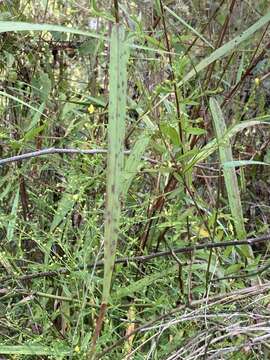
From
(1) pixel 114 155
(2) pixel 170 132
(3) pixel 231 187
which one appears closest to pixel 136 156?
(2) pixel 170 132

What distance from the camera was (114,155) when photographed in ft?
2.18

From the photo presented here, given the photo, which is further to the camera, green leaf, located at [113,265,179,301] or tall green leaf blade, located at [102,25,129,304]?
green leaf, located at [113,265,179,301]

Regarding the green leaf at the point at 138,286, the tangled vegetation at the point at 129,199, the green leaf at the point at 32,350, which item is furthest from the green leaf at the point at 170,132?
the green leaf at the point at 32,350

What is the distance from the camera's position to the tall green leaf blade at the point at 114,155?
650mm

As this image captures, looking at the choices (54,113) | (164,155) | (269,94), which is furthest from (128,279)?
(269,94)

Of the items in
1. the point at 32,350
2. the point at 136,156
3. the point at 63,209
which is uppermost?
the point at 136,156

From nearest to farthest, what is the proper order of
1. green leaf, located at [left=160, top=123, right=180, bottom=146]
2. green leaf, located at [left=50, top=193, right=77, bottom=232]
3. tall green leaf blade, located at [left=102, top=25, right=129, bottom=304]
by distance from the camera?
tall green leaf blade, located at [left=102, top=25, right=129, bottom=304] < green leaf, located at [left=160, top=123, right=180, bottom=146] < green leaf, located at [left=50, top=193, right=77, bottom=232]

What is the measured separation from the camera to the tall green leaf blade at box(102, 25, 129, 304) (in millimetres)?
650

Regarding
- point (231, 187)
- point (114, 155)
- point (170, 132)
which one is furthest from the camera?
point (231, 187)

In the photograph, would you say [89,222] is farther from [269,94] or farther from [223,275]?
[269,94]

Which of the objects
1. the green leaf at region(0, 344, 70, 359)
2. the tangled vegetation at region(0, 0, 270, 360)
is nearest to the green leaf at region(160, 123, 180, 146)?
the tangled vegetation at region(0, 0, 270, 360)

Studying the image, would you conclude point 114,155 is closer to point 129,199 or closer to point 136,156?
point 136,156

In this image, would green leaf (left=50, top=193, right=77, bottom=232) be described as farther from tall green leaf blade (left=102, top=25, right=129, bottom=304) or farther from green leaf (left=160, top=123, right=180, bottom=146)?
tall green leaf blade (left=102, top=25, right=129, bottom=304)

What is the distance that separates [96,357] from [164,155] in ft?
0.99
